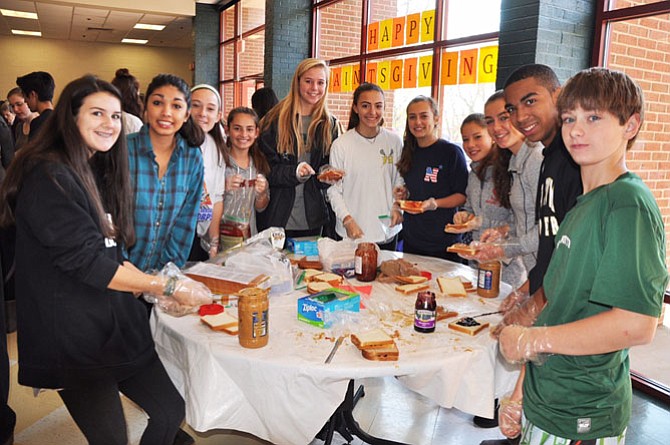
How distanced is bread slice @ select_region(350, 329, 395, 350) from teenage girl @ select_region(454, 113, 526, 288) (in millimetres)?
1167

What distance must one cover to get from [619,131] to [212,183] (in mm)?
2247

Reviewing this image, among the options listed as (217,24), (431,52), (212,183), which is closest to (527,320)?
(212,183)

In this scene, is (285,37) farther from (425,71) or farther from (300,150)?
(300,150)

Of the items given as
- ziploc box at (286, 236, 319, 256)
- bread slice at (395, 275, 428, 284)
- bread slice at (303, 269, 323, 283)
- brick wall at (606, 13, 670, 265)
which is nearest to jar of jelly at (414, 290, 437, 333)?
bread slice at (395, 275, 428, 284)

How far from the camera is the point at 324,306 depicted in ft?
6.06

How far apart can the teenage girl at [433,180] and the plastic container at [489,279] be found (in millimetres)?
986

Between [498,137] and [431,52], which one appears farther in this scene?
[431,52]

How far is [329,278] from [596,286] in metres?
1.25

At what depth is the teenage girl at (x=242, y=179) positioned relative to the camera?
307 centimetres

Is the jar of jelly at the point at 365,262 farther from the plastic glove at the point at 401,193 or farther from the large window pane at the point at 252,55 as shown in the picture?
the large window pane at the point at 252,55

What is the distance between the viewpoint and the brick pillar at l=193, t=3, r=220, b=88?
11219mm

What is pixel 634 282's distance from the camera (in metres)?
1.15

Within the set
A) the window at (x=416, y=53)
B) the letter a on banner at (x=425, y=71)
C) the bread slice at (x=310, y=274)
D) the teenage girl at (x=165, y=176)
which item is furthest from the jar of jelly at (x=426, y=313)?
the letter a on banner at (x=425, y=71)

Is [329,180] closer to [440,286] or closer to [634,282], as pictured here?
[440,286]
